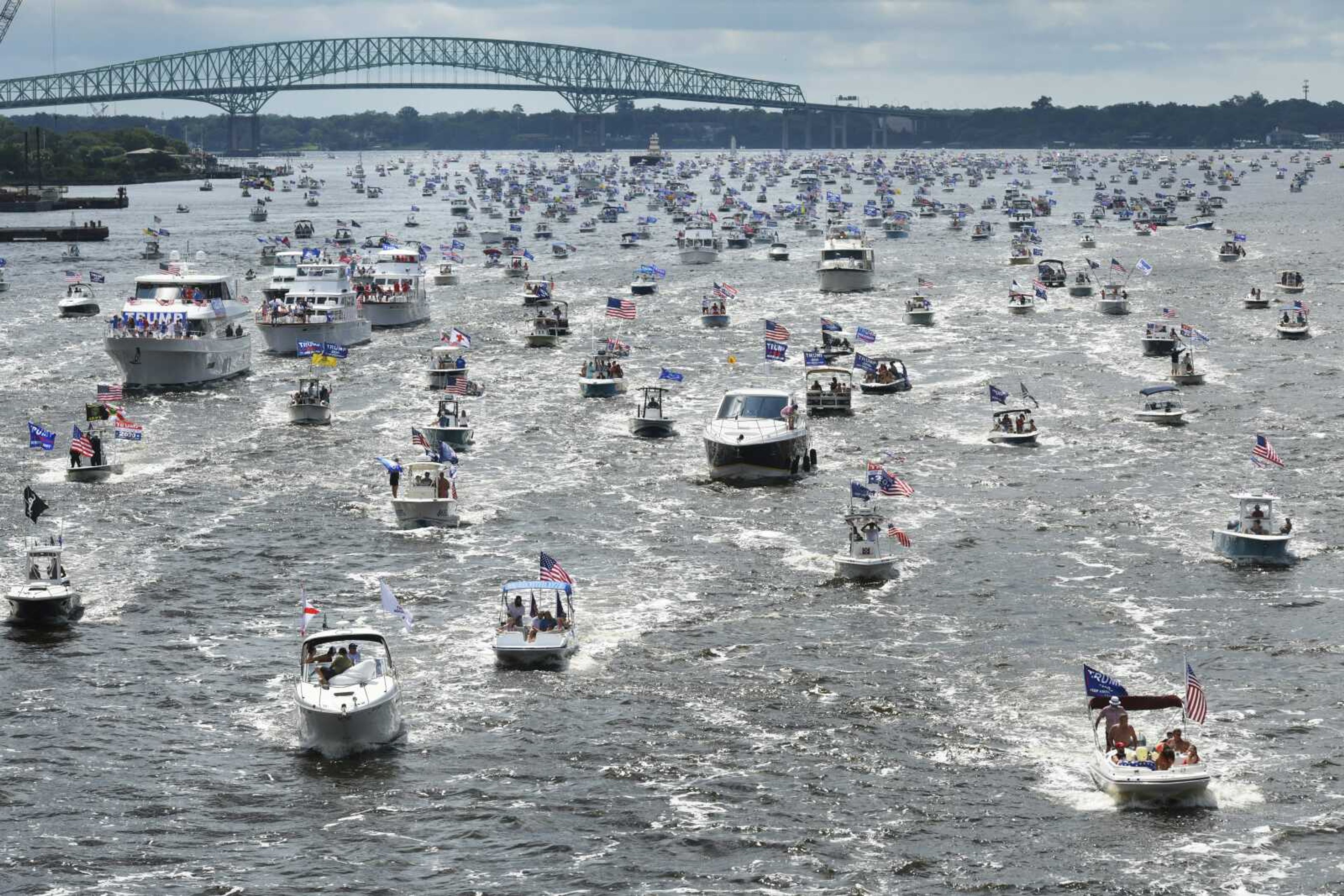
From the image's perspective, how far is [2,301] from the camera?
17225 centimetres

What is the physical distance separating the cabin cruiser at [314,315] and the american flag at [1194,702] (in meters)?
96.5

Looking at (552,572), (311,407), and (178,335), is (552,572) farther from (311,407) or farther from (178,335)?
(178,335)

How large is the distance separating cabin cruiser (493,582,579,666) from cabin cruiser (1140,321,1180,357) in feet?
262

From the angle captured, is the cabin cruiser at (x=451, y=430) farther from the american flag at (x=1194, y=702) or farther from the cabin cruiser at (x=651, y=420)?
the american flag at (x=1194, y=702)

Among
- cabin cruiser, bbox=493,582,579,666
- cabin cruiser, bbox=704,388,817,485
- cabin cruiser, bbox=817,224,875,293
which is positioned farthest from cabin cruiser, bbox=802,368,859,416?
cabin cruiser, bbox=817,224,875,293

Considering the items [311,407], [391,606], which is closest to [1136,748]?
[391,606]

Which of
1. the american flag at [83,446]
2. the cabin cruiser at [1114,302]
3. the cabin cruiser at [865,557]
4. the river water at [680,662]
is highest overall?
the cabin cruiser at [1114,302]

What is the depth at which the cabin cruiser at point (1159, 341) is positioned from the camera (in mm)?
133625

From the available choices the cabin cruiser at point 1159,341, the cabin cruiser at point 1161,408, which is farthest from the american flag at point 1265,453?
the cabin cruiser at point 1159,341

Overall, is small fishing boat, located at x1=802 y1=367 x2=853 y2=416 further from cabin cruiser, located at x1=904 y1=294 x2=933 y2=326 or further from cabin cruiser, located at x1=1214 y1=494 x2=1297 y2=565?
cabin cruiser, located at x1=904 y1=294 x2=933 y2=326

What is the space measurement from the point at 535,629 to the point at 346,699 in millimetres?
9994

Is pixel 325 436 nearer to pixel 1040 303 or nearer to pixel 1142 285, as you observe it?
pixel 1040 303

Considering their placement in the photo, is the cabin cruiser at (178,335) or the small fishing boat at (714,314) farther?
the small fishing boat at (714,314)

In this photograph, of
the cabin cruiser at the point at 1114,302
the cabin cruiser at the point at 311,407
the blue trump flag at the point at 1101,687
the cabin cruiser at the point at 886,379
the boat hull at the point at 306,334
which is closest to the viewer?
the blue trump flag at the point at 1101,687
